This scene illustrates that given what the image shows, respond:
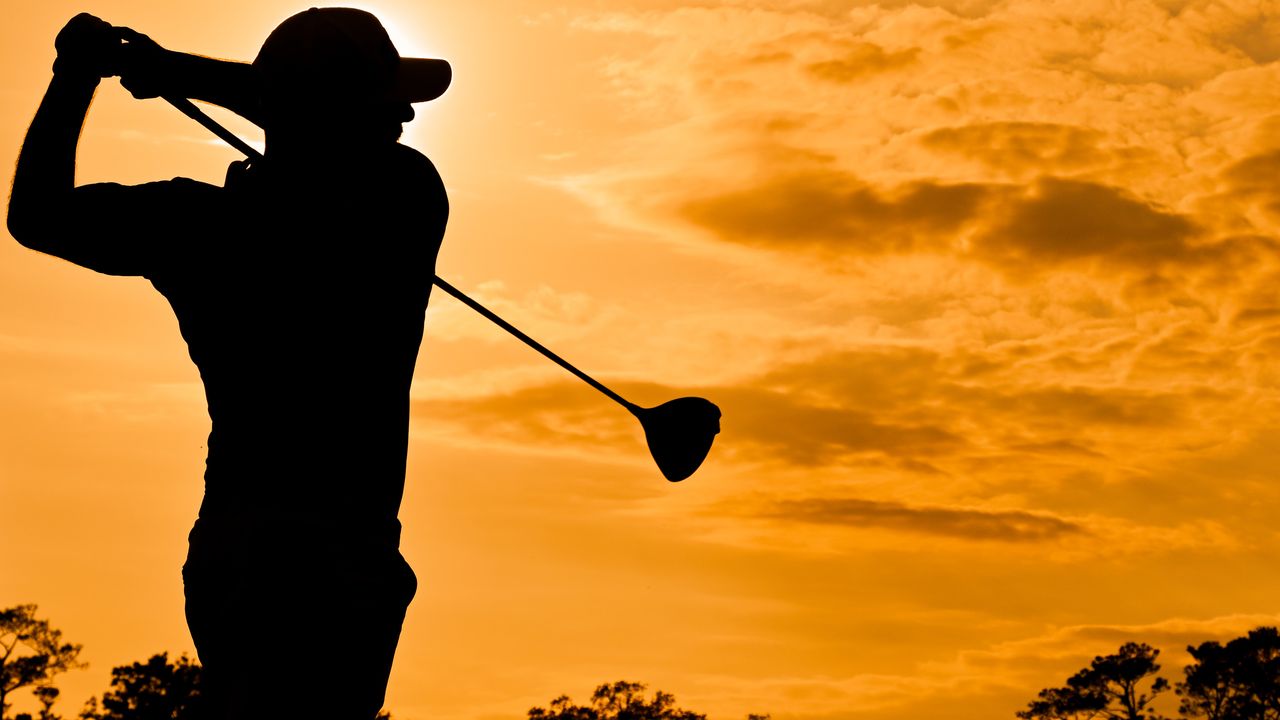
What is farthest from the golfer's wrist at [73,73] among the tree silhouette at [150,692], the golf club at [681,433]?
the tree silhouette at [150,692]

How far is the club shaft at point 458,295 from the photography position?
15.3ft

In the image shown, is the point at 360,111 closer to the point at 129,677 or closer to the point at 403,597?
the point at 403,597

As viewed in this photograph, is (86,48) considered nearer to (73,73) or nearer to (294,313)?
(73,73)

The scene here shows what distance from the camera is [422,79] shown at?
4.14 metres

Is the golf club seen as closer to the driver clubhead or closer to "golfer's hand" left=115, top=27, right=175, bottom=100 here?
the driver clubhead

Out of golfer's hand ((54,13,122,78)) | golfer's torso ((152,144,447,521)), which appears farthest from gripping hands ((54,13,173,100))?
Result: golfer's torso ((152,144,447,521))

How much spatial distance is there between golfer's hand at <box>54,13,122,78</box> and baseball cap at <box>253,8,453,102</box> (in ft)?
1.29

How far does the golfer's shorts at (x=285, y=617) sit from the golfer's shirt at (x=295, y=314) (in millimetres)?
79

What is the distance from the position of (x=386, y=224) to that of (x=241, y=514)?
0.87m

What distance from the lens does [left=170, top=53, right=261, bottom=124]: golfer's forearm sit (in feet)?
14.4

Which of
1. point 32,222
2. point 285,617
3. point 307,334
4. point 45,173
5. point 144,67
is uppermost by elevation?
point 144,67

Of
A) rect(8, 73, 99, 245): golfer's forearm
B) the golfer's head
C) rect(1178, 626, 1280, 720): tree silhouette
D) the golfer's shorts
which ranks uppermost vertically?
rect(1178, 626, 1280, 720): tree silhouette

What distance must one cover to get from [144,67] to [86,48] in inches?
12.4

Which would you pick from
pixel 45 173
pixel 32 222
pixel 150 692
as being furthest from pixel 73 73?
pixel 150 692
